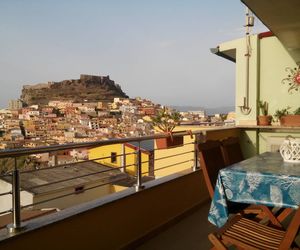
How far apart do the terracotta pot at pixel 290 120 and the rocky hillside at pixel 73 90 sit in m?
17.0

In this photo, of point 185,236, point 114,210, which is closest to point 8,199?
point 114,210

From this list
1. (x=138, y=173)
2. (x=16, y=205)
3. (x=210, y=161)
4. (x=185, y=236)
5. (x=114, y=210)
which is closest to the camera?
(x=16, y=205)

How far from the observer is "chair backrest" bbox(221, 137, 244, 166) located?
273 centimetres

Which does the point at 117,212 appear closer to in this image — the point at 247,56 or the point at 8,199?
the point at 8,199

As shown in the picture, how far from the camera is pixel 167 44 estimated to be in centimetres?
1798

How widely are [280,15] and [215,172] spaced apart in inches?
77.1

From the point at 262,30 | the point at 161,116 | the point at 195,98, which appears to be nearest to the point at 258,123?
the point at 262,30

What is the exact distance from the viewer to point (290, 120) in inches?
203

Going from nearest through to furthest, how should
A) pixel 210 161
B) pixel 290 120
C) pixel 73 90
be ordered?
pixel 210 161
pixel 290 120
pixel 73 90

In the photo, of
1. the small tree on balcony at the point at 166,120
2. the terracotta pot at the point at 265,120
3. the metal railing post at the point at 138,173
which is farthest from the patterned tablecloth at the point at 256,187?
the terracotta pot at the point at 265,120

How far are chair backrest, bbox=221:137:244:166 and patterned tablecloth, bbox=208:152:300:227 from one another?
0.44 metres

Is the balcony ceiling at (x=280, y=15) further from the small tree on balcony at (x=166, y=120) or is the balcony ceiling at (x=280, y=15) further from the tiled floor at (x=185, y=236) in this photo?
the tiled floor at (x=185, y=236)

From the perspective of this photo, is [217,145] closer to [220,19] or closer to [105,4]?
[220,19]

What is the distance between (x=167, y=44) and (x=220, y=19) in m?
9.82
